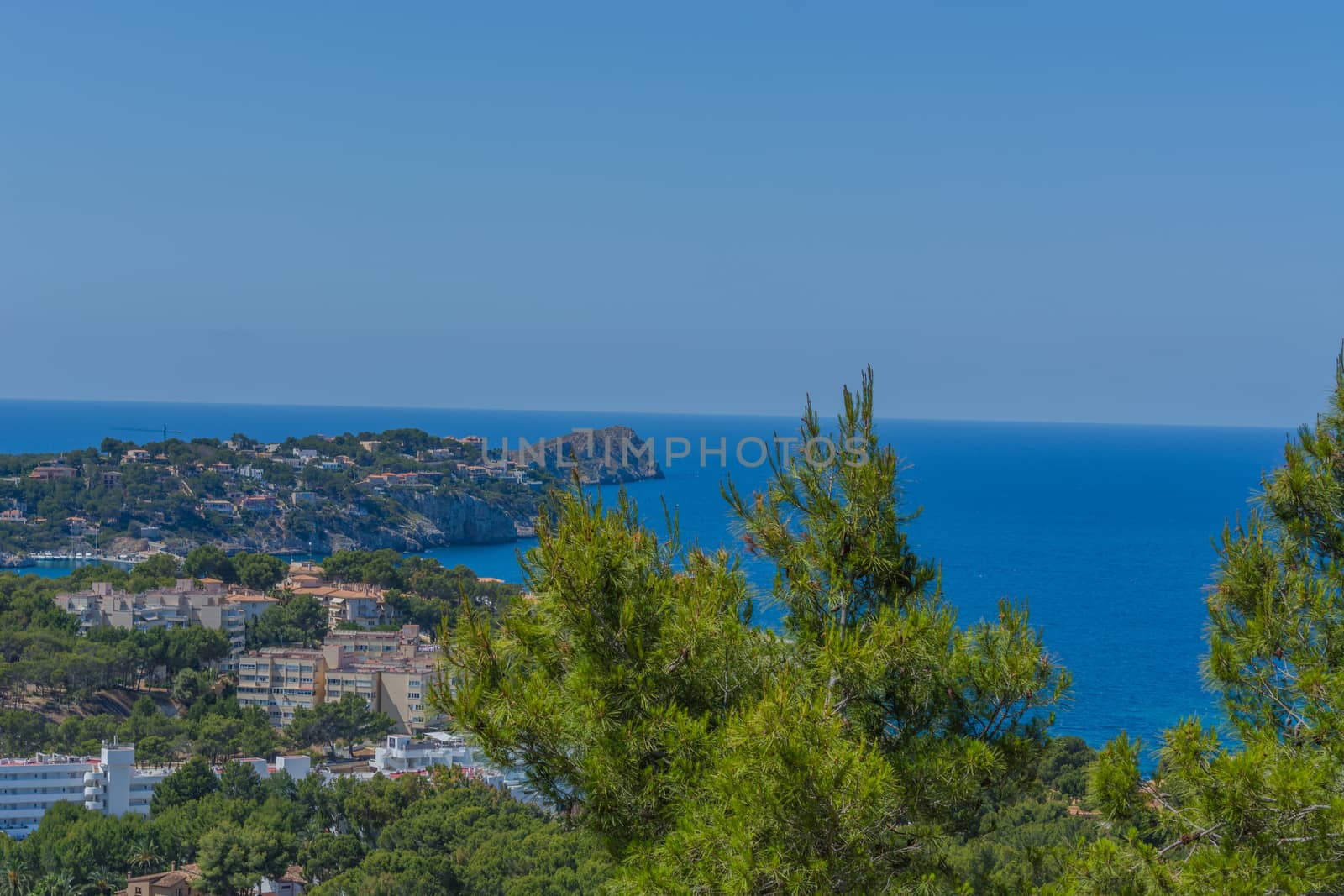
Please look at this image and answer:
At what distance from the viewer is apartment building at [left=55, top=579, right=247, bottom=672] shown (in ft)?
92.5

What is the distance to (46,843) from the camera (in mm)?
14617

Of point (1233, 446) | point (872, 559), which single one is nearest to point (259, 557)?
point (872, 559)

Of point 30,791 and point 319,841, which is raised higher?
point 319,841

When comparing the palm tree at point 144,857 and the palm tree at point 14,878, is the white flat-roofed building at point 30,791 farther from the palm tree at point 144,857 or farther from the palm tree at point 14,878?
the palm tree at point 14,878

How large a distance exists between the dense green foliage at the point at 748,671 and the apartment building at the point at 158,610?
26.1 metres

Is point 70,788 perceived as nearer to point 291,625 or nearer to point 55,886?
point 55,886

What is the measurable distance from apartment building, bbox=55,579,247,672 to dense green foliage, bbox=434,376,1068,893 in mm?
26108

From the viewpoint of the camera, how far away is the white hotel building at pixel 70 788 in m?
17.3

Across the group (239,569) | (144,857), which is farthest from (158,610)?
(144,857)

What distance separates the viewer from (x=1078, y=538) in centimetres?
4966

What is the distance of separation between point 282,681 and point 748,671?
24.4 meters

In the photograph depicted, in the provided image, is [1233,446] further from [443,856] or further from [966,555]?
[443,856]

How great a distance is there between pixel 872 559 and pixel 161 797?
16358mm

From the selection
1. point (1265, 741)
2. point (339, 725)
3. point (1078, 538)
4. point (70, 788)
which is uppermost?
point (1265, 741)
